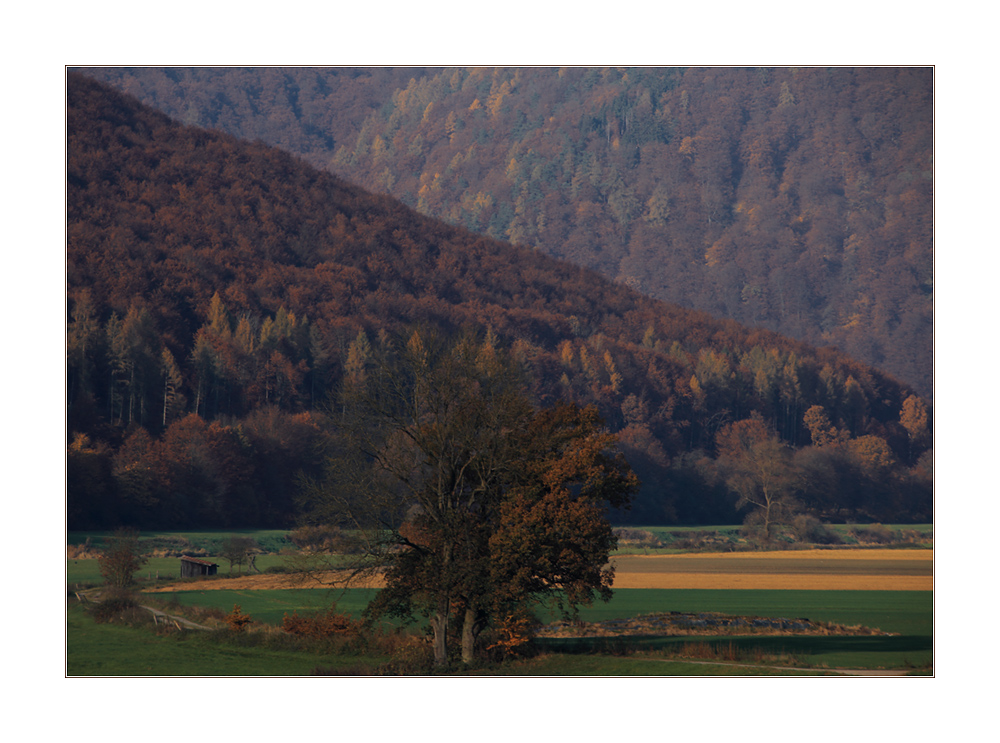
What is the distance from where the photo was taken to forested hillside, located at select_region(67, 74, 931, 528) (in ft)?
371

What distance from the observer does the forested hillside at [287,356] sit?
113 meters

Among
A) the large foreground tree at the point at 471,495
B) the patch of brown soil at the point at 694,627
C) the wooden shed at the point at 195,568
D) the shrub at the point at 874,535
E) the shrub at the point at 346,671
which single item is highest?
the large foreground tree at the point at 471,495

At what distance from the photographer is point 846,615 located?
186 feet

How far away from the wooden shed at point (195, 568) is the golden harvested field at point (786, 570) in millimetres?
28023

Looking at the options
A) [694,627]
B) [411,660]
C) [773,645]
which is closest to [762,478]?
[694,627]

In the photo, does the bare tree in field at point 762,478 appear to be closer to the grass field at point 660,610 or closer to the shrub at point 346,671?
the grass field at point 660,610

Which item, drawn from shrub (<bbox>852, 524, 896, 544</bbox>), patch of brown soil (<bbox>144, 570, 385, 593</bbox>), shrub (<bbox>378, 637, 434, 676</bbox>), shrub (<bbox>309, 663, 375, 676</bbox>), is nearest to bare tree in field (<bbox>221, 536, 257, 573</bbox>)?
patch of brown soil (<bbox>144, 570, 385, 593</bbox>)

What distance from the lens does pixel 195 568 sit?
2908 inches

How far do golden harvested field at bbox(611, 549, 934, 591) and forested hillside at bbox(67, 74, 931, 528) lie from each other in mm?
29550

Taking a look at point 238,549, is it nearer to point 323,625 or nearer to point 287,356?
point 323,625

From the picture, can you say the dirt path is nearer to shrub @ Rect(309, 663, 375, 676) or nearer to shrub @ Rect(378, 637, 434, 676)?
shrub @ Rect(378, 637, 434, 676)

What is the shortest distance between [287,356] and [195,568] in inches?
2852

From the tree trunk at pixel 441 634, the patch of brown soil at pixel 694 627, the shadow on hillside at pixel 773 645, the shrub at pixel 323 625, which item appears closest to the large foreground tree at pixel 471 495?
the tree trunk at pixel 441 634

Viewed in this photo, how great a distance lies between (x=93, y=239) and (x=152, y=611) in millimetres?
111482
